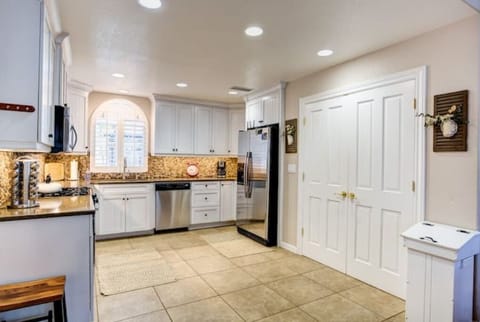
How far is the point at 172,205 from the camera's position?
16.7ft

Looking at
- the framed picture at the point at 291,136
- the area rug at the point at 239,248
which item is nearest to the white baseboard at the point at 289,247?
the area rug at the point at 239,248

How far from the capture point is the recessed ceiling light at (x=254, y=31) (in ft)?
8.06

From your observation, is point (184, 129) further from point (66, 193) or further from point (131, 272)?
point (131, 272)

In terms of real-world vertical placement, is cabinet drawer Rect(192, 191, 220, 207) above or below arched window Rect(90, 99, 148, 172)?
below

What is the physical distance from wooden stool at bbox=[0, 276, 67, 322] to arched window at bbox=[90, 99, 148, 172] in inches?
135

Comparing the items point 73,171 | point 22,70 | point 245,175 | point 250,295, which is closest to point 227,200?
point 245,175

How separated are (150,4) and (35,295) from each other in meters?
2.07

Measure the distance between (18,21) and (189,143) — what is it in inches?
149

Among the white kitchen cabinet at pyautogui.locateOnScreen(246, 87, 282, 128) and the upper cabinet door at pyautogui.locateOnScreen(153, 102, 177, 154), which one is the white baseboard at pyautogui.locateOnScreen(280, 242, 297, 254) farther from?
the upper cabinet door at pyautogui.locateOnScreen(153, 102, 177, 154)

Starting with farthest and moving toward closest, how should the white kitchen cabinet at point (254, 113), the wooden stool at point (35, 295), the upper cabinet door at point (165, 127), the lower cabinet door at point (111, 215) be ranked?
the upper cabinet door at point (165, 127) → the white kitchen cabinet at point (254, 113) → the lower cabinet door at point (111, 215) → the wooden stool at point (35, 295)

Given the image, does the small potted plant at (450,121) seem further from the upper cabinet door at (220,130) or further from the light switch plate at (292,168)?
the upper cabinet door at (220,130)

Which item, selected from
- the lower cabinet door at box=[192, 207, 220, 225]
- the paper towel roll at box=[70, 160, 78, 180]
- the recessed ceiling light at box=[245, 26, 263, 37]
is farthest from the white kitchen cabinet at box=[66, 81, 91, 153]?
the recessed ceiling light at box=[245, 26, 263, 37]

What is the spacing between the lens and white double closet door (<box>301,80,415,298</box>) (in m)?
2.72

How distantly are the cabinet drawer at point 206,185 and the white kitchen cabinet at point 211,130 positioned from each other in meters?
0.65
